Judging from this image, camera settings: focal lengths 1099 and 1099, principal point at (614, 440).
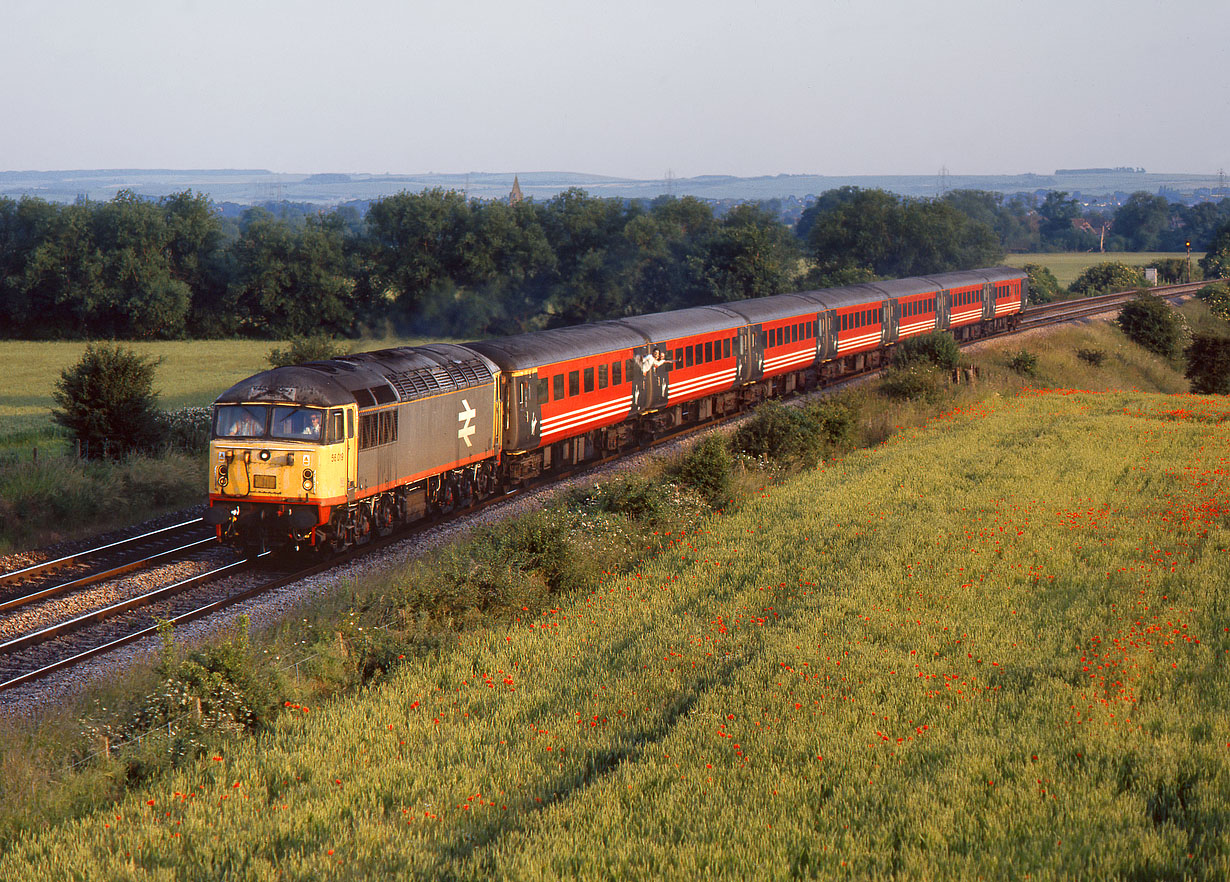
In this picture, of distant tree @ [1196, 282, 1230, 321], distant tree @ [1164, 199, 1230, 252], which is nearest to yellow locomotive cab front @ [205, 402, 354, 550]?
distant tree @ [1196, 282, 1230, 321]

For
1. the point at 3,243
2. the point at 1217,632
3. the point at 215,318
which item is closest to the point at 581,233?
the point at 215,318

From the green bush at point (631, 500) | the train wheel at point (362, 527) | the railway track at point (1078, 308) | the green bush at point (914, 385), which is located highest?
the railway track at point (1078, 308)

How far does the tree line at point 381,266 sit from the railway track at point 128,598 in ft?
172

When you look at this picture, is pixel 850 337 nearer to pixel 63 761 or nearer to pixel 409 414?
pixel 409 414

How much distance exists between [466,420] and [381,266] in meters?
58.0

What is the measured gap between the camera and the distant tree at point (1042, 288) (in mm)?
86125

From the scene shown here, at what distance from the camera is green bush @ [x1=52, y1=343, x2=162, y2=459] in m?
26.7

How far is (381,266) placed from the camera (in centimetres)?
7862

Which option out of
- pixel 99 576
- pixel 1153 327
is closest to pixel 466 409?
pixel 99 576

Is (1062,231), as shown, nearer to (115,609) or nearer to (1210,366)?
(1210,366)

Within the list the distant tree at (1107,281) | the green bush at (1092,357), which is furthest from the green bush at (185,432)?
the distant tree at (1107,281)

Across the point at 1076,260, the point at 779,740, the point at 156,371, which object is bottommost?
the point at 156,371

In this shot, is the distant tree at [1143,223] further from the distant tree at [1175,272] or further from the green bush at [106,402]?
the green bush at [106,402]

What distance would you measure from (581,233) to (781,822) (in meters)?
78.6
